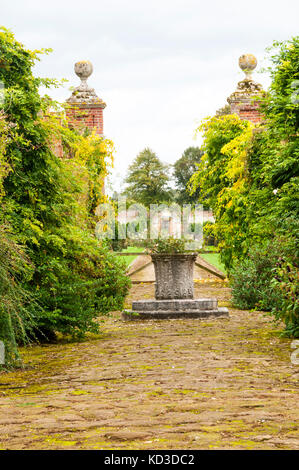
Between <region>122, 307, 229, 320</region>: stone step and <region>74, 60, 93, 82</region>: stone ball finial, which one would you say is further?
<region>74, 60, 93, 82</region>: stone ball finial

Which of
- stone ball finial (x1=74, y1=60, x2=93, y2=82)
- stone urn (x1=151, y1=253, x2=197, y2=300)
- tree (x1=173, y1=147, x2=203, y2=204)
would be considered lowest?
stone urn (x1=151, y1=253, x2=197, y2=300)

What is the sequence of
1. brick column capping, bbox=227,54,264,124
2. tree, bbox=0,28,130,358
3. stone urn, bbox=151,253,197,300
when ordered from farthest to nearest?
brick column capping, bbox=227,54,264,124
stone urn, bbox=151,253,197,300
tree, bbox=0,28,130,358

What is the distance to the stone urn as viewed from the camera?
13211 millimetres

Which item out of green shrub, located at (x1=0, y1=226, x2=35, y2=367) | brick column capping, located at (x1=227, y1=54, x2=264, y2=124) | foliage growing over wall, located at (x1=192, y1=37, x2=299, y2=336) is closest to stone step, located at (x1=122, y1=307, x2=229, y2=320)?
foliage growing over wall, located at (x1=192, y1=37, x2=299, y2=336)

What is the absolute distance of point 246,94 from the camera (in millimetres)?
21922

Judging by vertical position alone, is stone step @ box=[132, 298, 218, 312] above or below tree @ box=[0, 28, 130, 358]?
below

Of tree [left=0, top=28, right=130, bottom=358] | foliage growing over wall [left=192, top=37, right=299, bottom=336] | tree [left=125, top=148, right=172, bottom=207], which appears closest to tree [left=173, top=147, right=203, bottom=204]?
tree [left=125, top=148, right=172, bottom=207]

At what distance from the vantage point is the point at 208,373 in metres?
6.95

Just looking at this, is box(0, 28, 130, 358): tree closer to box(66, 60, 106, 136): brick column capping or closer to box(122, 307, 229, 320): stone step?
box(122, 307, 229, 320): stone step

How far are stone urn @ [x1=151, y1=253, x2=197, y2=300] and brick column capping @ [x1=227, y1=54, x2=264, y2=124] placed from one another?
9.35 meters

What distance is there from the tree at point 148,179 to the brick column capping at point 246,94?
39.5 meters

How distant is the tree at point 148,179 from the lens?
63.3m

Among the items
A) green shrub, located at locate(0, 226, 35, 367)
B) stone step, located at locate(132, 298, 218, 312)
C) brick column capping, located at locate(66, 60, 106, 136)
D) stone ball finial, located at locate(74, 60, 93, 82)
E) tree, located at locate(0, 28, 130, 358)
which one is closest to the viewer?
green shrub, located at locate(0, 226, 35, 367)

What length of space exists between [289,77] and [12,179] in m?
4.58
